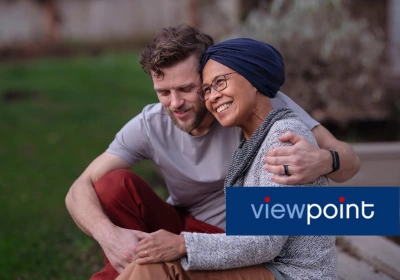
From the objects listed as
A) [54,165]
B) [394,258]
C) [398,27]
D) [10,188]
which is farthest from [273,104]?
[398,27]

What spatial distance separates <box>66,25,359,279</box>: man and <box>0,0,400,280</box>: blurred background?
119cm

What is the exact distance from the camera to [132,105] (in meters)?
9.30

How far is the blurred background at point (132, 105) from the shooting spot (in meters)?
5.02

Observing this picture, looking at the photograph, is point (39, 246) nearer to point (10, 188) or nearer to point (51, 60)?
point (10, 188)

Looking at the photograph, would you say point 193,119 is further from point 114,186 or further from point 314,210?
point 314,210

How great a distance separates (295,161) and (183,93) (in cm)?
78

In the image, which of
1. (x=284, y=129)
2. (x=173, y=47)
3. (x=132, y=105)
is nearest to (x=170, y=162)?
(x=173, y=47)

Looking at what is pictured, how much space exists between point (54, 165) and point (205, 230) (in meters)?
3.84

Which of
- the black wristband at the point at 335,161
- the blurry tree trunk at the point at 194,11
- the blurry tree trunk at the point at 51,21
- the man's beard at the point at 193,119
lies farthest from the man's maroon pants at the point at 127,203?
the blurry tree trunk at the point at 51,21

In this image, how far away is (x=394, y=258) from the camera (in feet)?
12.2

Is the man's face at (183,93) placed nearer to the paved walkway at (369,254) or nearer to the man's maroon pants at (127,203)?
the man's maroon pants at (127,203)

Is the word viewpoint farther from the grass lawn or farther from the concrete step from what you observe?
the grass lawn

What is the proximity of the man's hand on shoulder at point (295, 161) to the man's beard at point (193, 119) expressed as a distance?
645 millimetres

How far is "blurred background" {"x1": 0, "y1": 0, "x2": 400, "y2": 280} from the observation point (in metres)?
5.02
